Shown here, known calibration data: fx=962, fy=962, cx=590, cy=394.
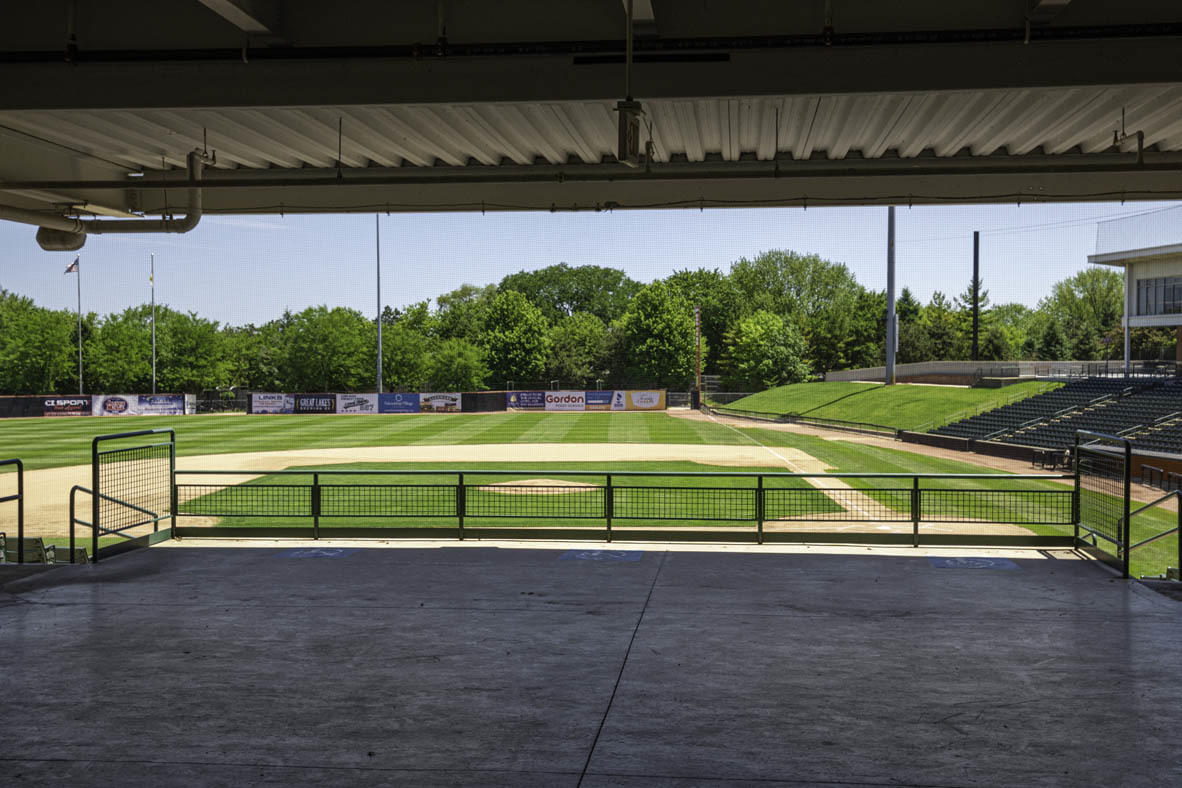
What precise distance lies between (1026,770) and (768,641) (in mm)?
2584

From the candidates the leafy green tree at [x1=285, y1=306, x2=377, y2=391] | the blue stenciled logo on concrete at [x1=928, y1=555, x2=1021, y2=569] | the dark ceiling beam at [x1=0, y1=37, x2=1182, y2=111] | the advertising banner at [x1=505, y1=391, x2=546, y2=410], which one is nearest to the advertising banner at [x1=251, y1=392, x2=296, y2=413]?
the advertising banner at [x1=505, y1=391, x2=546, y2=410]

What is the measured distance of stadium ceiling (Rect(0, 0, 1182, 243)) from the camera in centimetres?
821

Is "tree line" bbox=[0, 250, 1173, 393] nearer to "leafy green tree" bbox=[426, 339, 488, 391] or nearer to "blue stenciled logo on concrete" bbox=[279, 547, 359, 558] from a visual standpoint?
"leafy green tree" bbox=[426, 339, 488, 391]

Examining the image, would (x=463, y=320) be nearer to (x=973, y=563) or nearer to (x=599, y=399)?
(x=599, y=399)

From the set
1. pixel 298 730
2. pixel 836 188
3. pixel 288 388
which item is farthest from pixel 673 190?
pixel 288 388

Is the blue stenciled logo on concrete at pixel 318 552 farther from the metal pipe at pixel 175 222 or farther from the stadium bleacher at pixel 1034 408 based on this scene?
the stadium bleacher at pixel 1034 408

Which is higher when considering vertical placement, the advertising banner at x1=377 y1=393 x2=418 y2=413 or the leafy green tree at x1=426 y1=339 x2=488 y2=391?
the leafy green tree at x1=426 y1=339 x2=488 y2=391

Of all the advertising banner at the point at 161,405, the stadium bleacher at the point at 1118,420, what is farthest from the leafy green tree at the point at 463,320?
the stadium bleacher at the point at 1118,420

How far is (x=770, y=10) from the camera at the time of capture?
8.26 m

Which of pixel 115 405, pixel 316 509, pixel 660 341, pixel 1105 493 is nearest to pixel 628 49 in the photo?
pixel 1105 493

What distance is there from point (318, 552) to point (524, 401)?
60939 millimetres

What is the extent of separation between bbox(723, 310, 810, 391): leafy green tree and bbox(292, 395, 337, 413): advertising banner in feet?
138

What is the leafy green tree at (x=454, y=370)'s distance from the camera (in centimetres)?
8906

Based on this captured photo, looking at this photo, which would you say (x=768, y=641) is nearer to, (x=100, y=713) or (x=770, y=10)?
(x=100, y=713)
